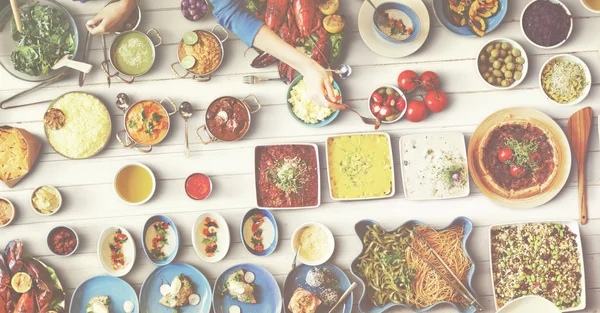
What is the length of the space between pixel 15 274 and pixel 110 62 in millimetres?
1797

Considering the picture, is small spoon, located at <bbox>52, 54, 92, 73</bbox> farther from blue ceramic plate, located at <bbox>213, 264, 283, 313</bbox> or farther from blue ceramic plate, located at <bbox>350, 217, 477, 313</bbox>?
blue ceramic plate, located at <bbox>350, 217, 477, 313</bbox>

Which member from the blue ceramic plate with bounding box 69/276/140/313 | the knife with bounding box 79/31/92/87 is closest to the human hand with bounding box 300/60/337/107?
the knife with bounding box 79/31/92/87

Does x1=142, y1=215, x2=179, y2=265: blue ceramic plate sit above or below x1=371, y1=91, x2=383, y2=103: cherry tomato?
below

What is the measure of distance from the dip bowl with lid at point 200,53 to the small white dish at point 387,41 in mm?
1081

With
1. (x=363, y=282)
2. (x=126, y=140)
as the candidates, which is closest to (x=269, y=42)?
(x=126, y=140)

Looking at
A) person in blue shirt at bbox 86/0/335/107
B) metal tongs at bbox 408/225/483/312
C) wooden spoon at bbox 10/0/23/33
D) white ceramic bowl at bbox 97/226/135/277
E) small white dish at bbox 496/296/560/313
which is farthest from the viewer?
white ceramic bowl at bbox 97/226/135/277

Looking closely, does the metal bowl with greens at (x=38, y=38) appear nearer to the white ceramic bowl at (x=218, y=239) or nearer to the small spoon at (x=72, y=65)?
the small spoon at (x=72, y=65)

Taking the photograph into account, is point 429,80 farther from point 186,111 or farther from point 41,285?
point 41,285

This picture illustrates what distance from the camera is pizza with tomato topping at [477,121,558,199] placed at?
3850 millimetres

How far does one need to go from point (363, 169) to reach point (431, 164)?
52cm

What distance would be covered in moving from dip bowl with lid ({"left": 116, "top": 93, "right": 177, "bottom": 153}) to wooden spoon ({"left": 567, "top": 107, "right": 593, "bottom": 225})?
3.11 m

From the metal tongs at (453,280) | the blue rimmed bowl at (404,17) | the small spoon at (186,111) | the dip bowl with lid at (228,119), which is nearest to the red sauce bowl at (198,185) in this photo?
the small spoon at (186,111)

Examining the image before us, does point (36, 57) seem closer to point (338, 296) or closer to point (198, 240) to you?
point (198, 240)

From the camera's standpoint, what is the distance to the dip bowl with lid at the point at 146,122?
152 inches
